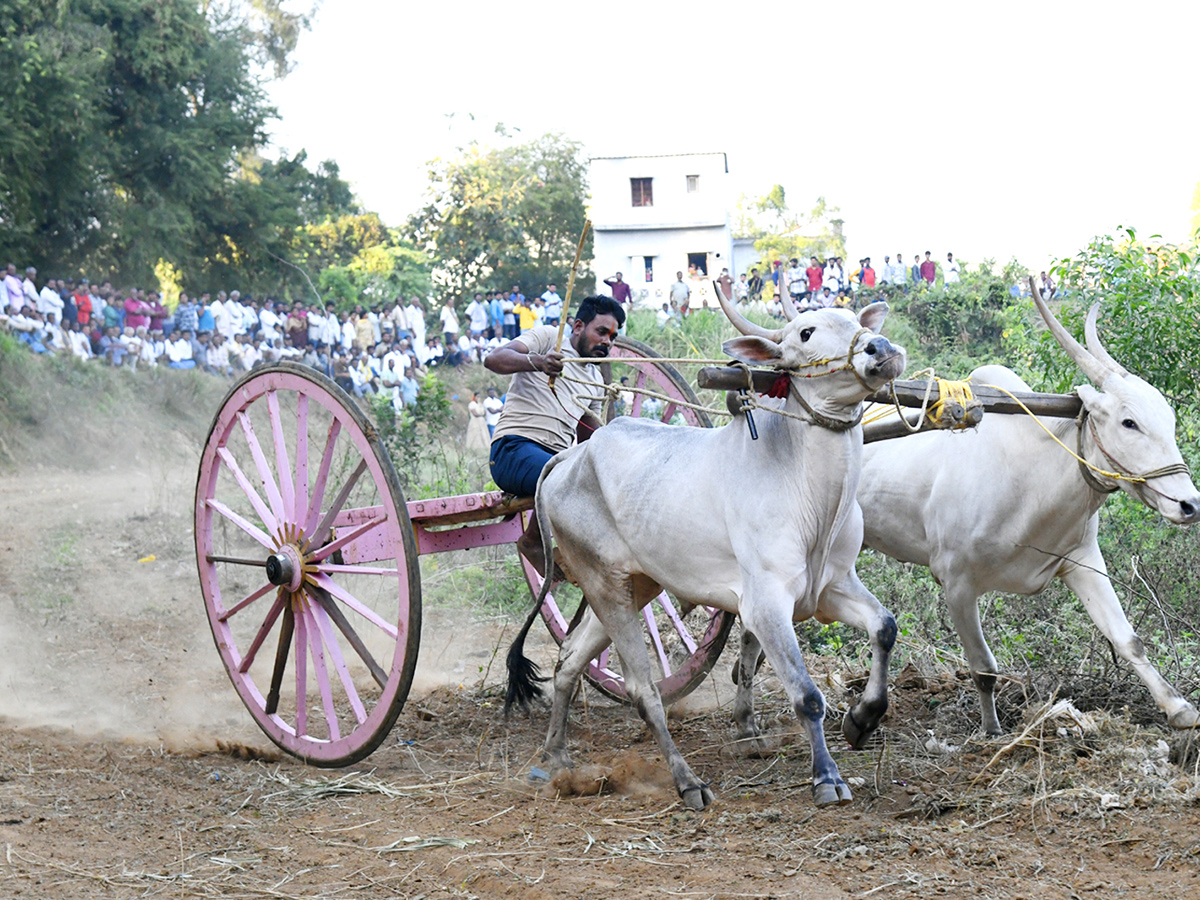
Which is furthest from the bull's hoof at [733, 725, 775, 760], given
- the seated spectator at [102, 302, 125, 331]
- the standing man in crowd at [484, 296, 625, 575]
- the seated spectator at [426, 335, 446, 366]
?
the seated spectator at [426, 335, 446, 366]

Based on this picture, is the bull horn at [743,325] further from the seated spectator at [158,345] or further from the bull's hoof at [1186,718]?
the seated spectator at [158,345]

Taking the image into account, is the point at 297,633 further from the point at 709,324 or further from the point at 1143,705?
the point at 709,324

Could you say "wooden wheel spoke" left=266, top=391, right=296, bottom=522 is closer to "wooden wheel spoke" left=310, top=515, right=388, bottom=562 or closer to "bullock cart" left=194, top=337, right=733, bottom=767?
"bullock cart" left=194, top=337, right=733, bottom=767

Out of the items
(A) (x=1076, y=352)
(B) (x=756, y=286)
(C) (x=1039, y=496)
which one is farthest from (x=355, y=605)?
(B) (x=756, y=286)

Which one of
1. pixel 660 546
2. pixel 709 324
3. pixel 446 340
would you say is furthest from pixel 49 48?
pixel 660 546

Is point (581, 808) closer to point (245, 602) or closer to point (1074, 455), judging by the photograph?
point (245, 602)

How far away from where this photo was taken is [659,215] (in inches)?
1414

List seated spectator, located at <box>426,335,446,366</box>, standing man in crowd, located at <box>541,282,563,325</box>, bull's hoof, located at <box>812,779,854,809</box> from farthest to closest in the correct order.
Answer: standing man in crowd, located at <box>541,282,563,325</box> → seated spectator, located at <box>426,335,446,366</box> → bull's hoof, located at <box>812,779,854,809</box>

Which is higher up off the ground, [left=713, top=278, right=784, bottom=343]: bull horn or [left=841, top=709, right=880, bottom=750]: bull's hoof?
[left=713, top=278, right=784, bottom=343]: bull horn

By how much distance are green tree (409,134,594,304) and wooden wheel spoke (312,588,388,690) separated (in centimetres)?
2642

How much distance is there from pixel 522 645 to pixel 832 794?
1.62m

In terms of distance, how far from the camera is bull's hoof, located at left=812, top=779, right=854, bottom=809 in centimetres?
387

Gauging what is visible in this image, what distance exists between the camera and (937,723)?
5137 mm

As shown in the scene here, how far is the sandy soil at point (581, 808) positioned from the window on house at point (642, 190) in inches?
1207
